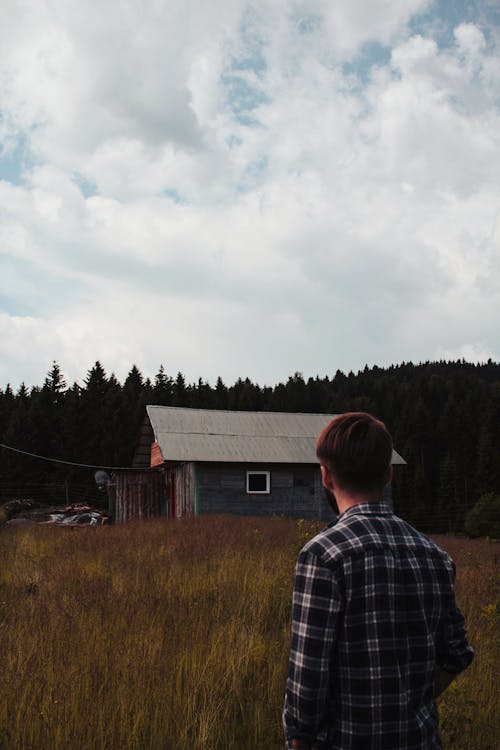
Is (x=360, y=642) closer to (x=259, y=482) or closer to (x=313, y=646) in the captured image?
(x=313, y=646)

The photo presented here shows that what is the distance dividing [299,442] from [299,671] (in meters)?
26.4

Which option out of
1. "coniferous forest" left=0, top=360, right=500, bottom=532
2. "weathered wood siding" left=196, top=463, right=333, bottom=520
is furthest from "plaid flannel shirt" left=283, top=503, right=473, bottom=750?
"coniferous forest" left=0, top=360, right=500, bottom=532

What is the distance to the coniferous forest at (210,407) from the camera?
4822cm

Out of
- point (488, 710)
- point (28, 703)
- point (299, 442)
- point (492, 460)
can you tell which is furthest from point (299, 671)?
point (492, 460)

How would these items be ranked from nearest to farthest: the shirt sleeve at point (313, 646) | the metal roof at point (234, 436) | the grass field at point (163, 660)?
the shirt sleeve at point (313, 646) < the grass field at point (163, 660) < the metal roof at point (234, 436)

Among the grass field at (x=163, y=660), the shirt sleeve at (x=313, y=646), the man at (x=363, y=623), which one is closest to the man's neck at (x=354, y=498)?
the man at (x=363, y=623)

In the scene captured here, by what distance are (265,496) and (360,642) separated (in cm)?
2445

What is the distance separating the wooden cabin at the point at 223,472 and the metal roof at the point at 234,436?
4 cm

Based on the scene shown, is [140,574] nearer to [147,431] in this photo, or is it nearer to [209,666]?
[209,666]

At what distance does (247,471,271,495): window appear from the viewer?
2605cm

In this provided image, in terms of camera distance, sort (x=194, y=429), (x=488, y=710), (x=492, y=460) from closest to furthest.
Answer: (x=488, y=710) < (x=194, y=429) < (x=492, y=460)

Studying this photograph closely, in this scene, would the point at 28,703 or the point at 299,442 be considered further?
the point at 299,442

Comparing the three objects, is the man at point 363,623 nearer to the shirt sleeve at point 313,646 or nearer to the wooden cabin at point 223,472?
the shirt sleeve at point 313,646

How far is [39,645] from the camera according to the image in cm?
485
